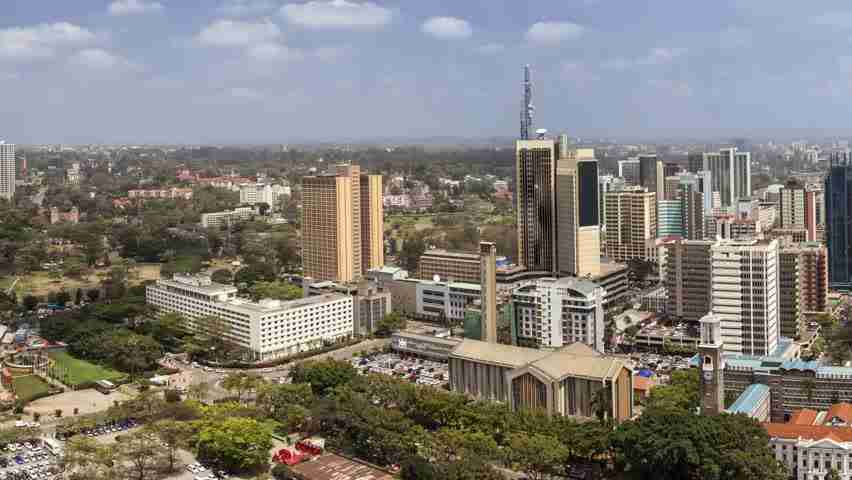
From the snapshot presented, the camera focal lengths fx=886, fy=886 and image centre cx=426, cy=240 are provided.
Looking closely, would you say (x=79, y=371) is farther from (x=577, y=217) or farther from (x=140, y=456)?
(x=577, y=217)

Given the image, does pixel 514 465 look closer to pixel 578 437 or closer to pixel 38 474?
pixel 578 437

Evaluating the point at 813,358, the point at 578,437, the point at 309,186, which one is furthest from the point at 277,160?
the point at 578,437

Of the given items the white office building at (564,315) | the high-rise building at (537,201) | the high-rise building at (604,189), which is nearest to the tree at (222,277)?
the high-rise building at (537,201)

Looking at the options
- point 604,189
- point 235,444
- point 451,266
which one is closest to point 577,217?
point 451,266

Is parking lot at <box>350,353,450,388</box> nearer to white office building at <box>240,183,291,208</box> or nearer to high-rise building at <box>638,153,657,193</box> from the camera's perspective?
high-rise building at <box>638,153,657,193</box>

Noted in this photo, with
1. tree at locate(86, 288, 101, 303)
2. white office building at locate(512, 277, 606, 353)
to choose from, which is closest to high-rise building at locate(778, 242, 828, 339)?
white office building at locate(512, 277, 606, 353)
